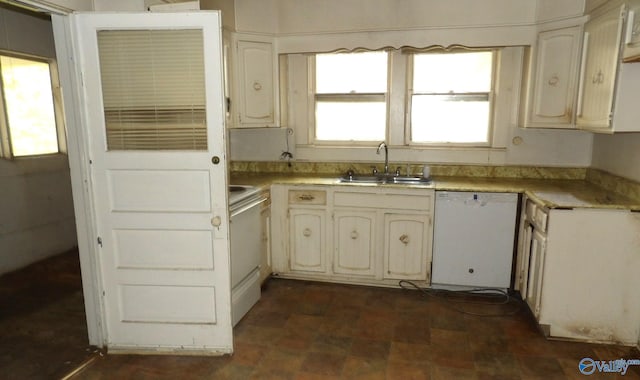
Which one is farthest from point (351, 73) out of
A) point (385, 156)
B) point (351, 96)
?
point (385, 156)

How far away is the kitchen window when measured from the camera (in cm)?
386

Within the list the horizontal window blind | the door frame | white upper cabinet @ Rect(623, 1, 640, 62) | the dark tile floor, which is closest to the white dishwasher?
the dark tile floor

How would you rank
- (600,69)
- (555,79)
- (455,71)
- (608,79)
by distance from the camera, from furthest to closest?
(455,71) < (555,79) < (600,69) < (608,79)

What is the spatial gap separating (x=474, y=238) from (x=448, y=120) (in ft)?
3.94

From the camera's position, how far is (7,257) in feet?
12.7

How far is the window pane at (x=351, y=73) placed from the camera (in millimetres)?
3861

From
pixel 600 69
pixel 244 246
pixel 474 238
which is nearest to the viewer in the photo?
pixel 600 69

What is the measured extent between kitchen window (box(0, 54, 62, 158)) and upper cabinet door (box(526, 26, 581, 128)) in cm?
478

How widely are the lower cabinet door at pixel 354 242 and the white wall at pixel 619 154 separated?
191cm

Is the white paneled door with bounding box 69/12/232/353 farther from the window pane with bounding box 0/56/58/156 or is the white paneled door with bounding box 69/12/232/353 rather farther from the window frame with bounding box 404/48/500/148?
the window pane with bounding box 0/56/58/156

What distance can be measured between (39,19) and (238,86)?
2412 mm

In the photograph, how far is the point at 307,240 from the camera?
360 centimetres

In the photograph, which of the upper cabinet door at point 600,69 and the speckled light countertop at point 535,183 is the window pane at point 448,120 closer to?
the speckled light countertop at point 535,183

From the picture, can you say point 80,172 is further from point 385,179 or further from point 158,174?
point 385,179
